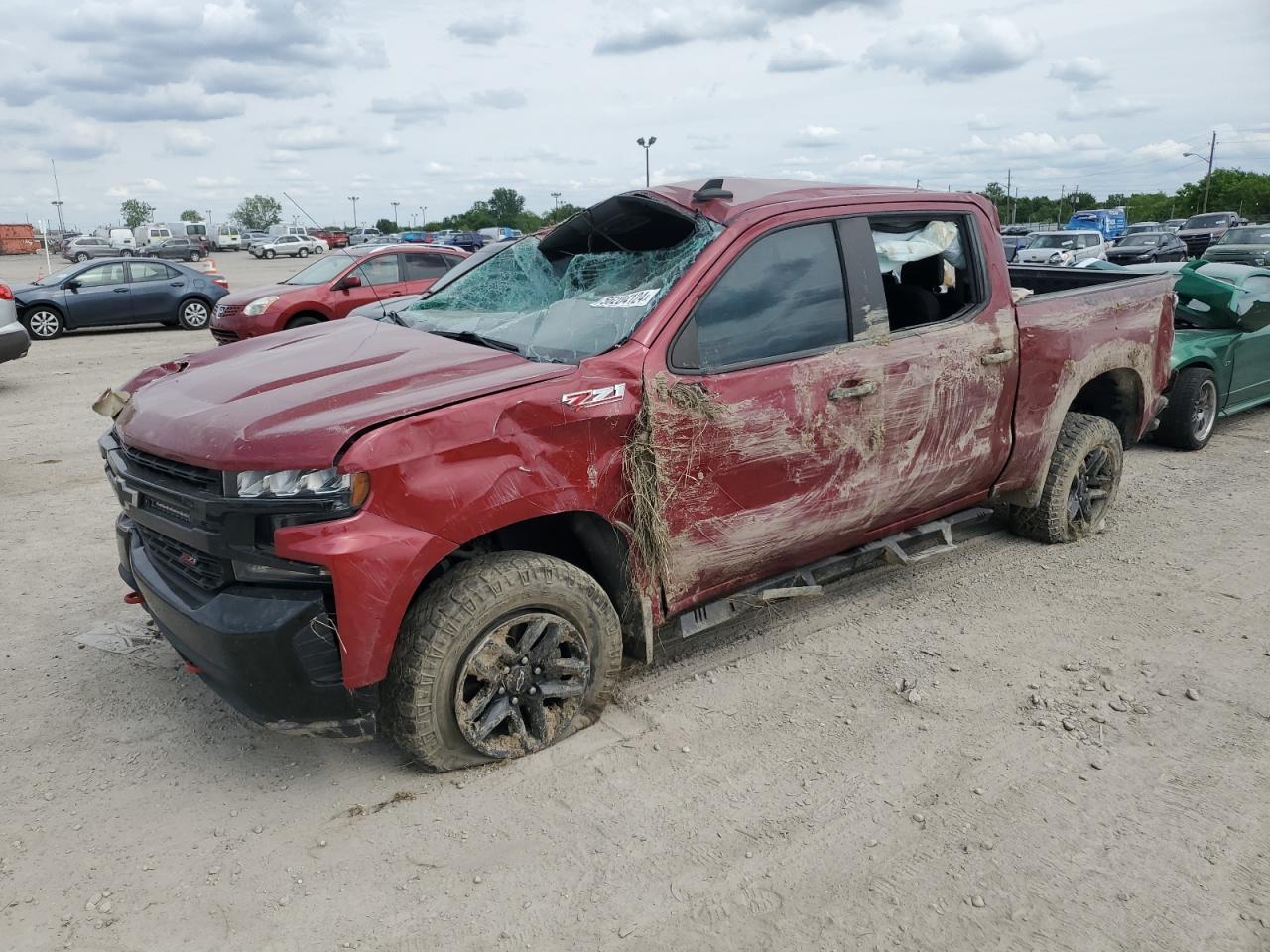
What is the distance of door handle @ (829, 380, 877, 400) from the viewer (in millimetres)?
3691

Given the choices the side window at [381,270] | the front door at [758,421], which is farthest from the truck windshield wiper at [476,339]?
the side window at [381,270]

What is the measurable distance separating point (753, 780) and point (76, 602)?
345 centimetres

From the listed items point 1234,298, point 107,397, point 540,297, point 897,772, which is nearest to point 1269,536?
point 1234,298

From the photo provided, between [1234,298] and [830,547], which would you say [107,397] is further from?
[1234,298]

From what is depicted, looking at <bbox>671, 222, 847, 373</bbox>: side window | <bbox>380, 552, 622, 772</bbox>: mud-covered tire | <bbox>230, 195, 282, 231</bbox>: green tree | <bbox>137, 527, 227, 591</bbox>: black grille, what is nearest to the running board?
<bbox>380, 552, 622, 772</bbox>: mud-covered tire

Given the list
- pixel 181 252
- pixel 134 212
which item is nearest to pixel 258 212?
pixel 134 212

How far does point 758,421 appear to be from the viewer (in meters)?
3.49

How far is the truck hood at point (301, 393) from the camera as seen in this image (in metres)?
2.74

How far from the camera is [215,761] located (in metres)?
3.32

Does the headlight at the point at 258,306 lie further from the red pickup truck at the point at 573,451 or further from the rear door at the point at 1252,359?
the rear door at the point at 1252,359

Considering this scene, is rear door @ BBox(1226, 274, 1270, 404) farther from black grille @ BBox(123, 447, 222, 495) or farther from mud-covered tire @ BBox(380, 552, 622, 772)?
black grille @ BBox(123, 447, 222, 495)

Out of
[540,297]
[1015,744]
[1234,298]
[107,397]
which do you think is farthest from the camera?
[1234,298]

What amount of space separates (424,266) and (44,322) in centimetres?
677

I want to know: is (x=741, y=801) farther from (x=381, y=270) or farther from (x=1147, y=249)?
(x=1147, y=249)
